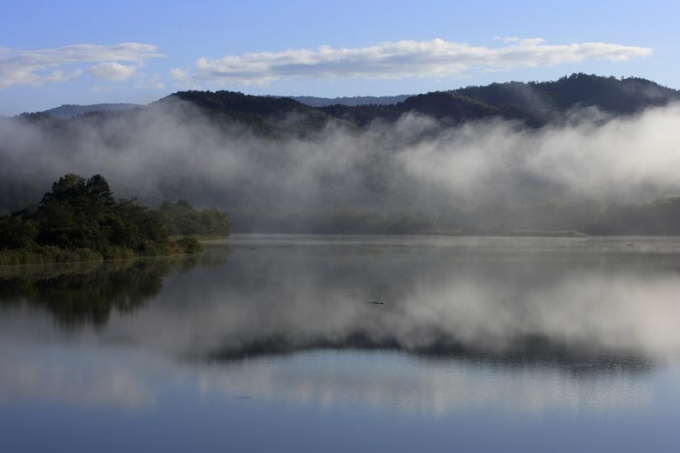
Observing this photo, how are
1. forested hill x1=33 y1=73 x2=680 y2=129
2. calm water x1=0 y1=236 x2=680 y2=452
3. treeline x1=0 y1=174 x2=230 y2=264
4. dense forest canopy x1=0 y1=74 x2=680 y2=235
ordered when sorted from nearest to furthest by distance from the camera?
calm water x1=0 y1=236 x2=680 y2=452 → treeline x1=0 y1=174 x2=230 y2=264 → dense forest canopy x1=0 y1=74 x2=680 y2=235 → forested hill x1=33 y1=73 x2=680 y2=129

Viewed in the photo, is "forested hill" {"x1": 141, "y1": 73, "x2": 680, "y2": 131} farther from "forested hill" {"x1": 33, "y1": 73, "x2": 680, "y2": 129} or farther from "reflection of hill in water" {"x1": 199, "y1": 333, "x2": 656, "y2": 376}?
"reflection of hill in water" {"x1": 199, "y1": 333, "x2": 656, "y2": 376}

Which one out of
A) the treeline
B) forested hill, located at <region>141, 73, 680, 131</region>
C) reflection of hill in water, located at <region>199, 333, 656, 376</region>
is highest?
forested hill, located at <region>141, 73, 680, 131</region>

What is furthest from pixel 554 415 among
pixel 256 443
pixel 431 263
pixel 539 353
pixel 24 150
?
pixel 24 150

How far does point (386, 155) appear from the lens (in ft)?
405

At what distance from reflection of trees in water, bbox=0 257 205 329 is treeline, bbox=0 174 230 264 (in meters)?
1.47

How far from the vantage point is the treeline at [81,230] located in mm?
30734

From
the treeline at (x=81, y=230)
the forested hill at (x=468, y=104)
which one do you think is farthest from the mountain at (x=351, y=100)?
the treeline at (x=81, y=230)

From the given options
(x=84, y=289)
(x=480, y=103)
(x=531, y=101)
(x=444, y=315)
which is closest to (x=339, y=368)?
(x=444, y=315)

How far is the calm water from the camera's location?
27.2 ft

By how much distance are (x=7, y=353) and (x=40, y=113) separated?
110359 mm

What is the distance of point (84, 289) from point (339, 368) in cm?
1175

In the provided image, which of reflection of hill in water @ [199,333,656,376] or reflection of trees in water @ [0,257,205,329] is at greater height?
reflection of hill in water @ [199,333,656,376]

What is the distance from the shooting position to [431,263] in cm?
3297

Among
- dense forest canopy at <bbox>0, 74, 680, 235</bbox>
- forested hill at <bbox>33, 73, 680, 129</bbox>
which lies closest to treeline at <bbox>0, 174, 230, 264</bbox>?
dense forest canopy at <bbox>0, 74, 680, 235</bbox>
